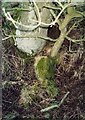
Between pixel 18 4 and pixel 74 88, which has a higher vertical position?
pixel 18 4

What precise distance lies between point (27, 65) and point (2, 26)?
27 centimetres

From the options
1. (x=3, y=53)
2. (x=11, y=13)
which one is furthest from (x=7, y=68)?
(x=11, y=13)

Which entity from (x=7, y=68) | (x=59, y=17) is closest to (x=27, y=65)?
(x=7, y=68)

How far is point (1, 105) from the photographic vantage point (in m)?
3.47

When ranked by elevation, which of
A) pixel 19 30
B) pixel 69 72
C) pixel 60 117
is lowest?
pixel 60 117

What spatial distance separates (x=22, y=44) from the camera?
11.3ft

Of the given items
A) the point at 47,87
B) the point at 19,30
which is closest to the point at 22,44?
the point at 19,30

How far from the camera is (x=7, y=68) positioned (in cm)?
344

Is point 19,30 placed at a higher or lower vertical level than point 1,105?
higher

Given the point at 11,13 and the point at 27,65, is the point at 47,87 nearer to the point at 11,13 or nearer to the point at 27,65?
the point at 27,65

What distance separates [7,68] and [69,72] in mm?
366

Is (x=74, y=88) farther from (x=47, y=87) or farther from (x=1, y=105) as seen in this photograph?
(x=1, y=105)

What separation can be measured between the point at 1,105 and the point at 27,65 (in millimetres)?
284

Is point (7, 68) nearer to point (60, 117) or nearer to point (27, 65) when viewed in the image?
point (27, 65)
